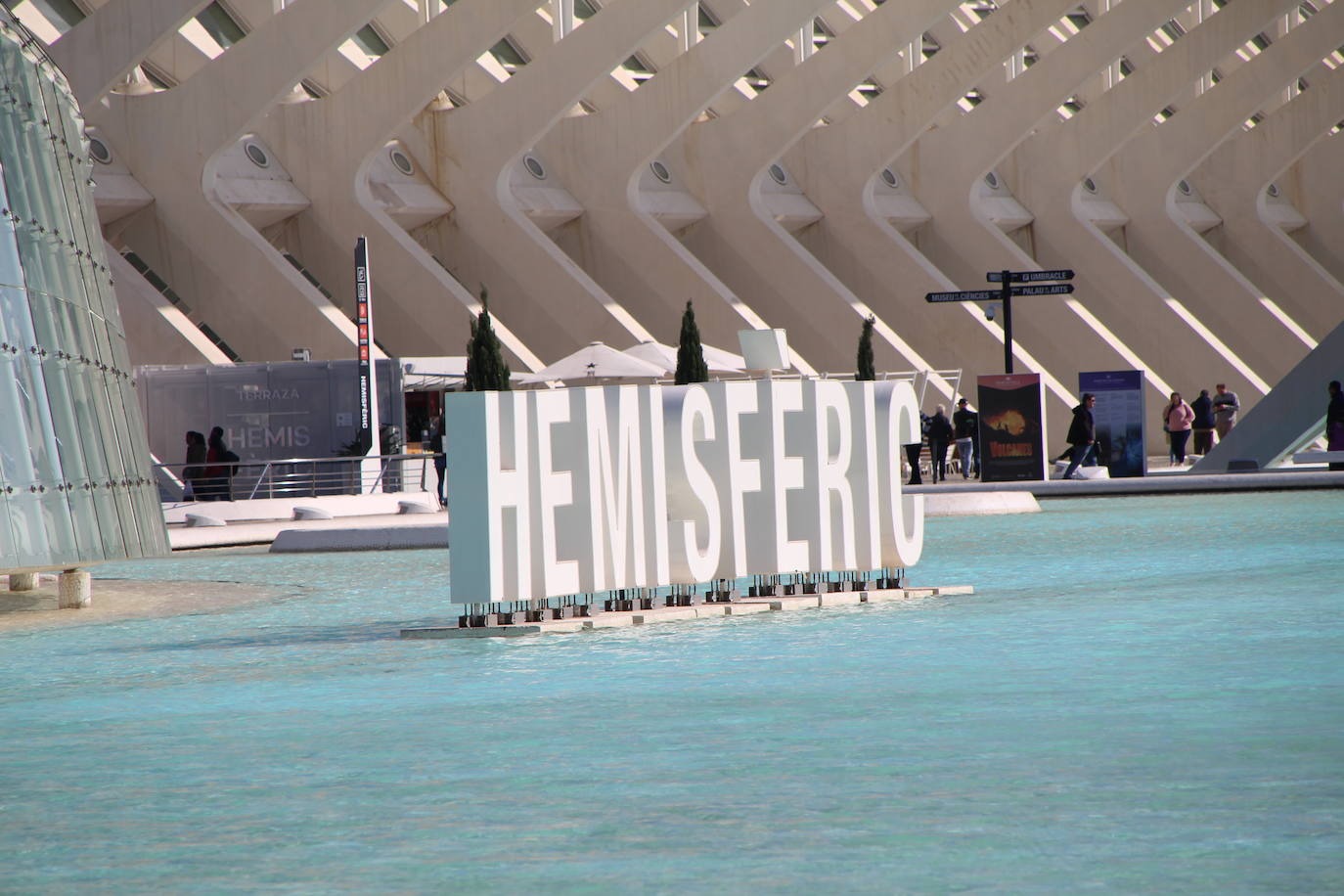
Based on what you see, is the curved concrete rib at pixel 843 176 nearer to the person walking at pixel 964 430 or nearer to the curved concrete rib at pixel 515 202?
the curved concrete rib at pixel 515 202

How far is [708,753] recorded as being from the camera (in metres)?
6.02

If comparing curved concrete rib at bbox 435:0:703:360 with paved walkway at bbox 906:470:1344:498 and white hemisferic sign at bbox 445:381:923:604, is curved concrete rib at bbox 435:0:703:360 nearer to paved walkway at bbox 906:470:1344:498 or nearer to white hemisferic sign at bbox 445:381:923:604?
paved walkway at bbox 906:470:1344:498

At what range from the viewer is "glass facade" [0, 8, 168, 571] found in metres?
12.1

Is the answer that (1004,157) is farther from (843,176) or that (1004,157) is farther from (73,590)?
(73,590)

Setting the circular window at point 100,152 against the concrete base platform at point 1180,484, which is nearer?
the concrete base platform at point 1180,484

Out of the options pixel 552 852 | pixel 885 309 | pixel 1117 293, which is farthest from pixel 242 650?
pixel 1117 293

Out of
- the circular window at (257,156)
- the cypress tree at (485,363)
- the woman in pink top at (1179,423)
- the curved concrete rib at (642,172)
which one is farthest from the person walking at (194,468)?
the woman in pink top at (1179,423)

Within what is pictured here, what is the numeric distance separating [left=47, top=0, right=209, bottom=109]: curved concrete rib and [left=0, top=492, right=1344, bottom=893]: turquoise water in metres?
19.9

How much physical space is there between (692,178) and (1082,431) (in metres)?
16.4

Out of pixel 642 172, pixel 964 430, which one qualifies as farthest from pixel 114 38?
pixel 964 430

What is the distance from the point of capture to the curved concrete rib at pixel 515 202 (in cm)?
3381

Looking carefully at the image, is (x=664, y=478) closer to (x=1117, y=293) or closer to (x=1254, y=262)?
(x=1117, y=293)

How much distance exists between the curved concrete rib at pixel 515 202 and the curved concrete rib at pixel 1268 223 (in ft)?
68.9

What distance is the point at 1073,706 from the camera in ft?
22.1
